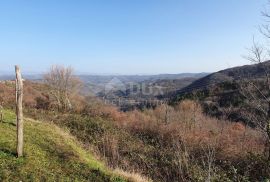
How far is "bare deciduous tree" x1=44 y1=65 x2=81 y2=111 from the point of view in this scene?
147ft

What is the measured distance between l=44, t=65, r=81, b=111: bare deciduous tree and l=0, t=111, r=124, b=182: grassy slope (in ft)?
91.9

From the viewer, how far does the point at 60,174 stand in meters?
12.3

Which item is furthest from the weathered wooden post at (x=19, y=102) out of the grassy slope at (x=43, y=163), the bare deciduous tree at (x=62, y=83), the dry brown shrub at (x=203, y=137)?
the bare deciduous tree at (x=62, y=83)

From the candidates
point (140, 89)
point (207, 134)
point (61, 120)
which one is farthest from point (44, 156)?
point (140, 89)

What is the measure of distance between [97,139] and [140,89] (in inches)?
5029

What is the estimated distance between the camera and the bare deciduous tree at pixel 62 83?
44.8 metres

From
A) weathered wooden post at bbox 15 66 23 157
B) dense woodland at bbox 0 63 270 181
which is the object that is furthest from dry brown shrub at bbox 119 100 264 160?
weathered wooden post at bbox 15 66 23 157

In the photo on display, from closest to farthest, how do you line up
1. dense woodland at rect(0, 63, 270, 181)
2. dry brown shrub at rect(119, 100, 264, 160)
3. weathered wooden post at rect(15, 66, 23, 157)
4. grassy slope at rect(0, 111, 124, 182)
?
grassy slope at rect(0, 111, 124, 182) → weathered wooden post at rect(15, 66, 23, 157) → dense woodland at rect(0, 63, 270, 181) → dry brown shrub at rect(119, 100, 264, 160)

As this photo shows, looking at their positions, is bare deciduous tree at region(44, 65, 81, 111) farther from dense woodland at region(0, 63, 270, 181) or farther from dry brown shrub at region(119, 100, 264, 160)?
dry brown shrub at region(119, 100, 264, 160)

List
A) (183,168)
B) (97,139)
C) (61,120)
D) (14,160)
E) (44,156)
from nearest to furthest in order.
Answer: (14,160) < (44,156) < (183,168) < (97,139) < (61,120)

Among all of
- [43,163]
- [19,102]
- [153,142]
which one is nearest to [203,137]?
[153,142]

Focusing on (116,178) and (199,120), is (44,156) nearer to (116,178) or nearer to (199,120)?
(116,178)

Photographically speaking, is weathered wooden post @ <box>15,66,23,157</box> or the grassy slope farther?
weathered wooden post @ <box>15,66,23,157</box>

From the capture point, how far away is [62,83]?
153ft
